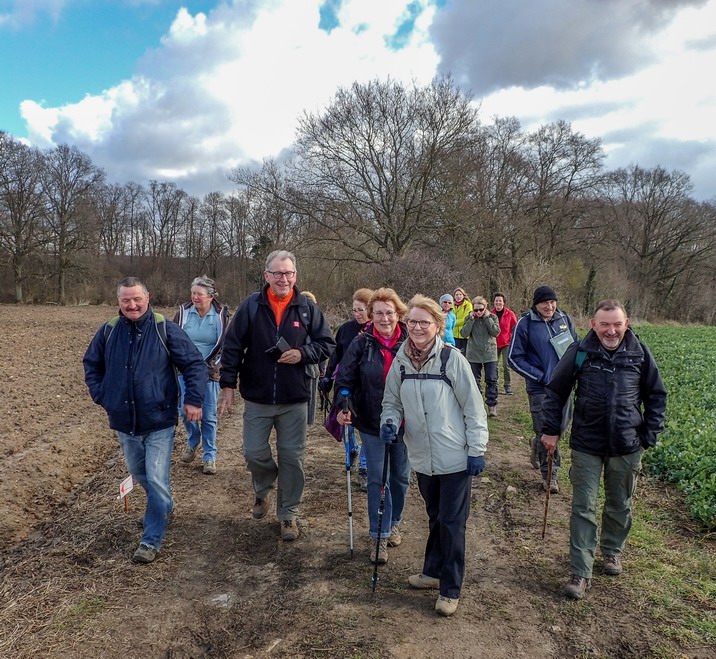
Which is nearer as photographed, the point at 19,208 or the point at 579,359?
the point at 579,359

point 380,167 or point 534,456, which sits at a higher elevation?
point 380,167

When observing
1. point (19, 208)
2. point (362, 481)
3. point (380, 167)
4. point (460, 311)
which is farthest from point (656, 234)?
point (19, 208)

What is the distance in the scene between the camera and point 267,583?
380 centimetres

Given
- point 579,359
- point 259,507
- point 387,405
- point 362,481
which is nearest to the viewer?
point 387,405

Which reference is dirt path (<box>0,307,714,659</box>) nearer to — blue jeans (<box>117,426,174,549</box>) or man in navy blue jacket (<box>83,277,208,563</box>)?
blue jeans (<box>117,426,174,549</box>)

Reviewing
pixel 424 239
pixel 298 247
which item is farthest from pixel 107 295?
pixel 424 239

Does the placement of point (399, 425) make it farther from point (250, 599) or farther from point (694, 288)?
point (694, 288)

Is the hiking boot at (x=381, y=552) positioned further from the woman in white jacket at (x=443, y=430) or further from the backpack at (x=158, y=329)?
the backpack at (x=158, y=329)

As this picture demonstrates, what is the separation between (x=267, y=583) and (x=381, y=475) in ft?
3.75

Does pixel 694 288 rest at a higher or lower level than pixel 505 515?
higher

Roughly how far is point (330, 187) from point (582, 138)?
1864cm

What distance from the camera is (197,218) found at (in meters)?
53.0

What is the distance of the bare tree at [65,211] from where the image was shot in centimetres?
4134

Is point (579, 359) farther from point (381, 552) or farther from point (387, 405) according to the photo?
point (381, 552)
